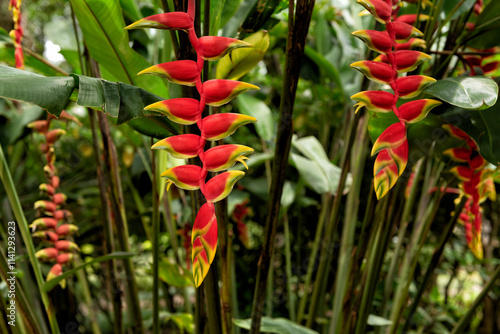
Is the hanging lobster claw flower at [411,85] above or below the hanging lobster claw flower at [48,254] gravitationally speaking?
above

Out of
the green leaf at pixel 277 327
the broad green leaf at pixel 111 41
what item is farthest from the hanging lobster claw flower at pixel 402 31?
the green leaf at pixel 277 327

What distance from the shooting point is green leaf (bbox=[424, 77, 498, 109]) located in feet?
0.84

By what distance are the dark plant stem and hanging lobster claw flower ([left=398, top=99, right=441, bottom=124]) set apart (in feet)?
0.40

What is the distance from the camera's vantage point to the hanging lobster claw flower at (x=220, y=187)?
0.23m

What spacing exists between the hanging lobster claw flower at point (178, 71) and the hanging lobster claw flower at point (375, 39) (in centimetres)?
11

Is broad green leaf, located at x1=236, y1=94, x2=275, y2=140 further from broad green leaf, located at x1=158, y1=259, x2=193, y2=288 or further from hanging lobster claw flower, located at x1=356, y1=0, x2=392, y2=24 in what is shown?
hanging lobster claw flower, located at x1=356, y1=0, x2=392, y2=24

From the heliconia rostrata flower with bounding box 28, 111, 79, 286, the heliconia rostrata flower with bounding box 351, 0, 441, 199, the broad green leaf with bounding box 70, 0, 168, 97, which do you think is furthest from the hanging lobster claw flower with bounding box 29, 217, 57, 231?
the heliconia rostrata flower with bounding box 351, 0, 441, 199

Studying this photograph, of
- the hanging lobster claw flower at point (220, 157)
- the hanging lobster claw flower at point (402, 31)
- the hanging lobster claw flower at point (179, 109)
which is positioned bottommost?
the hanging lobster claw flower at point (220, 157)

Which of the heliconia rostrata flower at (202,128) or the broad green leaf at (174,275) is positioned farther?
the broad green leaf at (174,275)

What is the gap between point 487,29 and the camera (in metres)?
0.42

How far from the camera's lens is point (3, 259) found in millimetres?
371

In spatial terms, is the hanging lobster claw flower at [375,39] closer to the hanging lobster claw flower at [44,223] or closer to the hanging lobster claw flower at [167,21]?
the hanging lobster claw flower at [167,21]

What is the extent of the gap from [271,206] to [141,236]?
751 mm

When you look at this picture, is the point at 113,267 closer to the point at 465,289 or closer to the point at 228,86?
the point at 228,86
